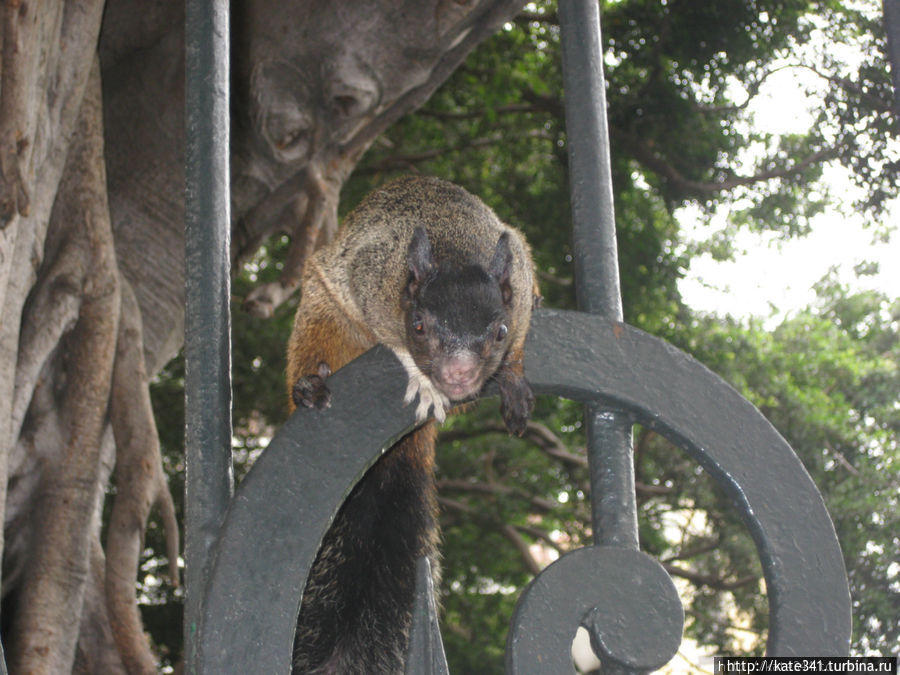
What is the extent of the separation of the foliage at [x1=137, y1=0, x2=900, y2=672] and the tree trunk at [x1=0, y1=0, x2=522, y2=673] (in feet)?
3.56

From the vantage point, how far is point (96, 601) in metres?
1.82

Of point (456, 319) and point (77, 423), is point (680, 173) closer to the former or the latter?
point (77, 423)

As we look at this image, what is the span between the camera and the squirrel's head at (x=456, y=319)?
0.87 meters

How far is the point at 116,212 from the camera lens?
1.96 metres

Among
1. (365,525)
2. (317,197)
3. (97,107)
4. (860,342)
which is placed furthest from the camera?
(860,342)

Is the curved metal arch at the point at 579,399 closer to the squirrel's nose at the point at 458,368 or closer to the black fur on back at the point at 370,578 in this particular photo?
the squirrel's nose at the point at 458,368

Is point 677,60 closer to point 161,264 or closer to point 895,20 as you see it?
point 161,264

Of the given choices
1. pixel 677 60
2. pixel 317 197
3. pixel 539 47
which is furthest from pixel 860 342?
pixel 317 197

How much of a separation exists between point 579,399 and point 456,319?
31 cm

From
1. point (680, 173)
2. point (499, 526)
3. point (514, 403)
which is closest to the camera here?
point (514, 403)

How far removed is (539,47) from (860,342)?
1.64 m

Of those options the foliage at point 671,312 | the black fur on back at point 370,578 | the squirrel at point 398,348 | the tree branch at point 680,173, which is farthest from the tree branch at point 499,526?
the black fur on back at point 370,578

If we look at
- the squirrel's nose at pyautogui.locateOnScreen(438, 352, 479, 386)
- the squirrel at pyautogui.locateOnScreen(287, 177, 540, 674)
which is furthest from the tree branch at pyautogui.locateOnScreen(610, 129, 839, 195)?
the squirrel's nose at pyautogui.locateOnScreen(438, 352, 479, 386)

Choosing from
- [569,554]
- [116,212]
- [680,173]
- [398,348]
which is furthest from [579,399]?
[680,173]
